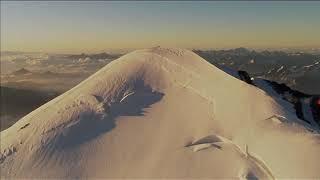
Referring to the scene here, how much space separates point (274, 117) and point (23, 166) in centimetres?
1215

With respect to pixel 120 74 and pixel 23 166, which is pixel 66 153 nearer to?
pixel 23 166

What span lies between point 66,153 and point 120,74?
23.7 feet

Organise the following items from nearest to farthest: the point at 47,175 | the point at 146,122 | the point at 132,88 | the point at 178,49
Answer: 1. the point at 47,175
2. the point at 146,122
3. the point at 132,88
4. the point at 178,49

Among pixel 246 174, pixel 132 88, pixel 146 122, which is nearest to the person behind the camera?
pixel 246 174

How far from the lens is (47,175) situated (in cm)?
2175

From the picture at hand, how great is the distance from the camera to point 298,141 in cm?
2038

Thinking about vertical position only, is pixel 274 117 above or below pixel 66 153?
above

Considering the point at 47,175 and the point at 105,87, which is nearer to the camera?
the point at 47,175

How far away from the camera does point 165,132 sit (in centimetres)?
2366

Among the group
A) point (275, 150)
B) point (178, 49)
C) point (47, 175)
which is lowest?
point (47, 175)

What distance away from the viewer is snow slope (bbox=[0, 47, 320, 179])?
67.4 ft

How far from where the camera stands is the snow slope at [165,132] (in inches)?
808

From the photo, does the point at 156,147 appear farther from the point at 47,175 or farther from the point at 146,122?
the point at 47,175

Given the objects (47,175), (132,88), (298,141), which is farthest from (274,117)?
(47,175)
